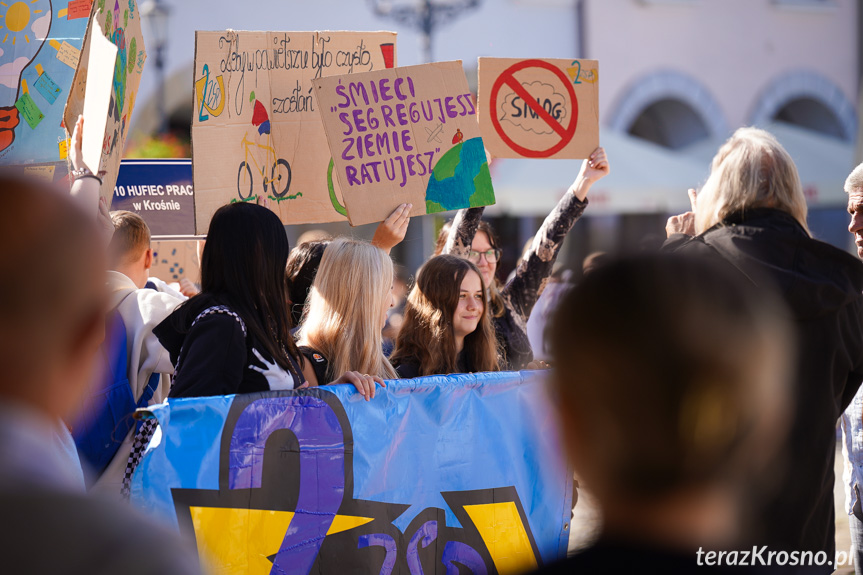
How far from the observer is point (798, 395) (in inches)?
80.9

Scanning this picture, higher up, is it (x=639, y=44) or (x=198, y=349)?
(x=639, y=44)

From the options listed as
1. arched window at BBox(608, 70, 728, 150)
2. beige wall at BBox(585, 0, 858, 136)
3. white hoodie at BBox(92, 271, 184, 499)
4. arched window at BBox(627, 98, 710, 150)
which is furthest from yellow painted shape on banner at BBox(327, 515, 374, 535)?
arched window at BBox(627, 98, 710, 150)

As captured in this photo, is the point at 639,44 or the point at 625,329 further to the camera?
the point at 639,44

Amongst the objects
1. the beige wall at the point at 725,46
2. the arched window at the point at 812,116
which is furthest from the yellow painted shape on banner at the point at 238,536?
the arched window at the point at 812,116

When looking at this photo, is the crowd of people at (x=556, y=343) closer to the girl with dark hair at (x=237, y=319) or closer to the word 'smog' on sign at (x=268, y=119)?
the girl with dark hair at (x=237, y=319)

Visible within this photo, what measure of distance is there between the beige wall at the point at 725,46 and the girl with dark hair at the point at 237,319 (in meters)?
11.5

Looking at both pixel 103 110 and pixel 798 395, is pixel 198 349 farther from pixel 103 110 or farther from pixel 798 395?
pixel 798 395

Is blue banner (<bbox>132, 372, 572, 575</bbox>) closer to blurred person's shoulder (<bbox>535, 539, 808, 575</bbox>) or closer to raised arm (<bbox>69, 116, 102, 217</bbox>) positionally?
raised arm (<bbox>69, 116, 102, 217</bbox>)

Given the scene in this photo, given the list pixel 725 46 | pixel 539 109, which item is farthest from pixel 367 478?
pixel 725 46

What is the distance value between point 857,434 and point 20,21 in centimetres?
334

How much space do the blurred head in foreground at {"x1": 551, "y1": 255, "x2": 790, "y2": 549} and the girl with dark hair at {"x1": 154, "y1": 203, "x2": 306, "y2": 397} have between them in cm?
146

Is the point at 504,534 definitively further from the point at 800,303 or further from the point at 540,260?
the point at 540,260

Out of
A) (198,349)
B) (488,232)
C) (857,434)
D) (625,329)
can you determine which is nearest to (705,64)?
(488,232)

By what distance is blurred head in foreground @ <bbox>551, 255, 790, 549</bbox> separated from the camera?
2.74 feet
